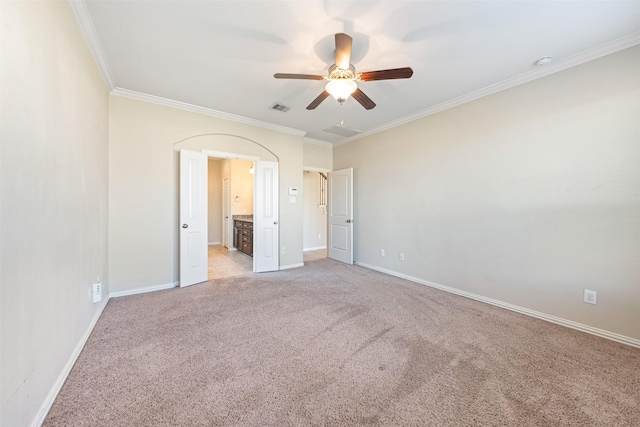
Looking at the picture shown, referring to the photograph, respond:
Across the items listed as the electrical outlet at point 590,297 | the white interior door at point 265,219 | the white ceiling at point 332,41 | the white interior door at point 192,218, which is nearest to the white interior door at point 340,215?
the white interior door at point 265,219

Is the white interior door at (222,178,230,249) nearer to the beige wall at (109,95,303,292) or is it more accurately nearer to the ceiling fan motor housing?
the beige wall at (109,95,303,292)

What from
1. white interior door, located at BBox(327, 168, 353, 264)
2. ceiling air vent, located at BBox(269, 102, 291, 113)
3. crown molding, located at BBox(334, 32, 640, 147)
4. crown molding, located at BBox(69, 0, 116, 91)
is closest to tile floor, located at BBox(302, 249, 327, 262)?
white interior door, located at BBox(327, 168, 353, 264)

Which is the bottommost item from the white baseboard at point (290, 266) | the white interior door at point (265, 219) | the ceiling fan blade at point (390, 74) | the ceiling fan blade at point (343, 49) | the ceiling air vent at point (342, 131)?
the white baseboard at point (290, 266)

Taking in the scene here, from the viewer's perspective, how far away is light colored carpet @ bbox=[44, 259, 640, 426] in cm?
147

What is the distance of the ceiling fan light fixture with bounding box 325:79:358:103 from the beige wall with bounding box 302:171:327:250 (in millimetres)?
4800

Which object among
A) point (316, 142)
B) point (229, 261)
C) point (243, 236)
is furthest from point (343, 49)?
point (243, 236)

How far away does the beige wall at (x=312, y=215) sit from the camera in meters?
7.23

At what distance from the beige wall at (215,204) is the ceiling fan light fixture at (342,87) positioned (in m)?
6.34

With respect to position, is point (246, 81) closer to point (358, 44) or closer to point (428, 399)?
point (358, 44)

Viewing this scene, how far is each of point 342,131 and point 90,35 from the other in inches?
146

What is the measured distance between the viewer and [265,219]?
467cm

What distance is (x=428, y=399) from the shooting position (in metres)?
1.58

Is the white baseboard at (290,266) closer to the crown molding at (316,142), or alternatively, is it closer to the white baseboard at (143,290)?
the white baseboard at (143,290)

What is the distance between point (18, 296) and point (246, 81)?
2.81m
